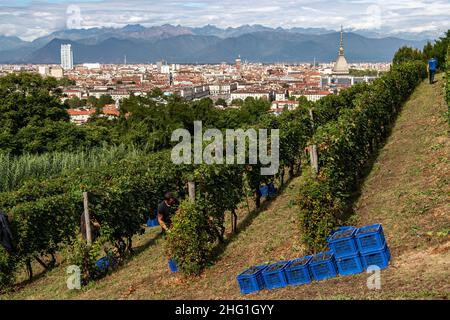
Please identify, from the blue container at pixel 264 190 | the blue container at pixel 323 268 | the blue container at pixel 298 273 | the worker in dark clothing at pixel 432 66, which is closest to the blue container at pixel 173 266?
the blue container at pixel 298 273

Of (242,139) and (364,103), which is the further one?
(364,103)

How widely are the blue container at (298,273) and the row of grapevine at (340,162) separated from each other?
121 centimetres

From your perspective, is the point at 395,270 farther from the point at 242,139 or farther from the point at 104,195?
the point at 242,139

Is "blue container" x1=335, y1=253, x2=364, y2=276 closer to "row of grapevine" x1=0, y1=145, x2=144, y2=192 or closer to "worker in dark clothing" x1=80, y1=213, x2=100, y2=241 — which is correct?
"worker in dark clothing" x1=80, y1=213, x2=100, y2=241

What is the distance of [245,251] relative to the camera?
10867mm

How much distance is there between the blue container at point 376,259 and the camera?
26.3 feet

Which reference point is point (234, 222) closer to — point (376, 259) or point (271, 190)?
point (271, 190)

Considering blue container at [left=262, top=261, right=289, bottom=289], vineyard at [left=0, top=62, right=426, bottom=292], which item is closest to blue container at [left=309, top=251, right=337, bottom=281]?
blue container at [left=262, top=261, right=289, bottom=289]

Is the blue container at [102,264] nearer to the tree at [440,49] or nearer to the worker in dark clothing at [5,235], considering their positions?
the worker in dark clothing at [5,235]

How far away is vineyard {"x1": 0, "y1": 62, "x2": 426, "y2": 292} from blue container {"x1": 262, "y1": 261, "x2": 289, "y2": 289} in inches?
51.3

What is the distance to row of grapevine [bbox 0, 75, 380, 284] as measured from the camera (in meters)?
10.1

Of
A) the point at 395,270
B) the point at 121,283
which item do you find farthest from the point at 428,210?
the point at 121,283
